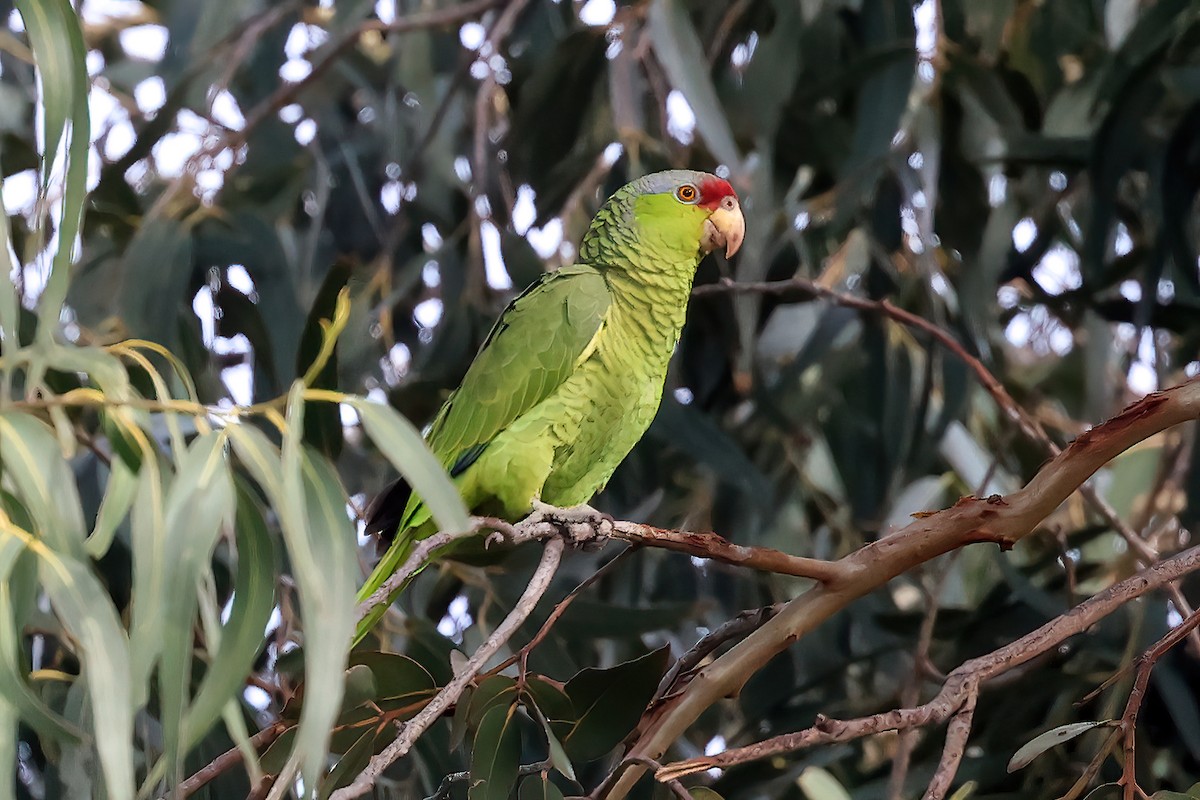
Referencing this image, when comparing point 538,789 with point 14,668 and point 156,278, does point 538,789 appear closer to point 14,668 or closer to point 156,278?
point 14,668

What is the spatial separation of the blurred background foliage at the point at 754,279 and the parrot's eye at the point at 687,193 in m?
0.13

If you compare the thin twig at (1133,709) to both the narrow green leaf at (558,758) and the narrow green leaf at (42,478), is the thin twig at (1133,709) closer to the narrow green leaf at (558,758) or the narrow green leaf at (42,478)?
the narrow green leaf at (558,758)

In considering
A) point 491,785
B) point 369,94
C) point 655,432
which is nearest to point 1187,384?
point 491,785

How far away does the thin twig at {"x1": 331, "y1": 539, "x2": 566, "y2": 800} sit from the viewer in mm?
975

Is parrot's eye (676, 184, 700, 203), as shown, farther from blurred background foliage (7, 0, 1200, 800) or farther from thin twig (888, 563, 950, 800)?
thin twig (888, 563, 950, 800)

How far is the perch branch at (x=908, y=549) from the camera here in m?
1.10

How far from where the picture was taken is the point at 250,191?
2465mm

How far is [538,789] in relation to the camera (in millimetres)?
1188

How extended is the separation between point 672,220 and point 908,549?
2.38 ft

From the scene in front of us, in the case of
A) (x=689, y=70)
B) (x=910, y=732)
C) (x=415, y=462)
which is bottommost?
(x=910, y=732)

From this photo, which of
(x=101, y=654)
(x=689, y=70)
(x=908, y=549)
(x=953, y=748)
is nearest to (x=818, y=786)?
(x=953, y=748)

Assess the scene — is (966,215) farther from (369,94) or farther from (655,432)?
(369,94)

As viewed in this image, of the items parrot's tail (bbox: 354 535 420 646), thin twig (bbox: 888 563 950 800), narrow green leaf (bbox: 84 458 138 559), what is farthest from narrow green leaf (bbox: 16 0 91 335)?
thin twig (bbox: 888 563 950 800)

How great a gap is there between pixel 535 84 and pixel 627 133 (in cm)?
26
